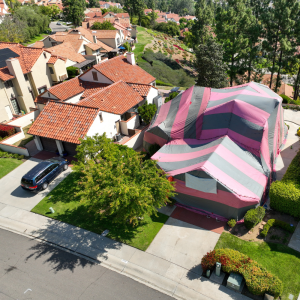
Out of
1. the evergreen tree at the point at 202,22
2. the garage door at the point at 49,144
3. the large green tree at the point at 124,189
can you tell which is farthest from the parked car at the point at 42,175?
the evergreen tree at the point at 202,22

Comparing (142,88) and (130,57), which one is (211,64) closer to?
(130,57)

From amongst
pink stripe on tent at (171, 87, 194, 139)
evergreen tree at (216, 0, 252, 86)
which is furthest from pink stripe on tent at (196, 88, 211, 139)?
evergreen tree at (216, 0, 252, 86)

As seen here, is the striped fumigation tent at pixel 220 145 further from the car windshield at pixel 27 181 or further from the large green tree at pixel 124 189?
the car windshield at pixel 27 181

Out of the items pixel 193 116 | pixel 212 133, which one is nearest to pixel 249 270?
pixel 212 133

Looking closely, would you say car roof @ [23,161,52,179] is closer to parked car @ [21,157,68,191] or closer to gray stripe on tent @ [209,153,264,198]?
parked car @ [21,157,68,191]

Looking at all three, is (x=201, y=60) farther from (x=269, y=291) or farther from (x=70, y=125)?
(x=269, y=291)

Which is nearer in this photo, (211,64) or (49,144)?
(49,144)

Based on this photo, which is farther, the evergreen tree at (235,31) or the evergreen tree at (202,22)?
the evergreen tree at (202,22)
